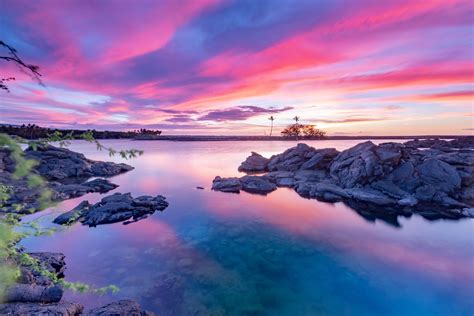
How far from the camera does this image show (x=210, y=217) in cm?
3041

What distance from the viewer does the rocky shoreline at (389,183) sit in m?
32.8

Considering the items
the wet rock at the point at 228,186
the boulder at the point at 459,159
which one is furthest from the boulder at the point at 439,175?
the wet rock at the point at 228,186

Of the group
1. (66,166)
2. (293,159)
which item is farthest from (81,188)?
(293,159)

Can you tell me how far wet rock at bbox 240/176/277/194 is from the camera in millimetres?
43281

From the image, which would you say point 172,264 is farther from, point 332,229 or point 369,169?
point 369,169

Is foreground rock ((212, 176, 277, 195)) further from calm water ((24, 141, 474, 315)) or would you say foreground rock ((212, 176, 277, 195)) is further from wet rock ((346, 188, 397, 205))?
wet rock ((346, 188, 397, 205))

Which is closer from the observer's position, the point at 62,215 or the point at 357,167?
the point at 62,215

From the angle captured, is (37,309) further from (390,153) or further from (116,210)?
(390,153)

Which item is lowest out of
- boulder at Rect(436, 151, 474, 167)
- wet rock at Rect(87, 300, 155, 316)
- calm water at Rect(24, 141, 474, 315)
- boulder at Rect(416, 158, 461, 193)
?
calm water at Rect(24, 141, 474, 315)

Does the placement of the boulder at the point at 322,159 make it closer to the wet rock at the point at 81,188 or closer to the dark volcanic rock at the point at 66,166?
the wet rock at the point at 81,188

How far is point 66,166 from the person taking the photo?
53.9 metres

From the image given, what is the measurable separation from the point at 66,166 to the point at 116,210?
113 feet

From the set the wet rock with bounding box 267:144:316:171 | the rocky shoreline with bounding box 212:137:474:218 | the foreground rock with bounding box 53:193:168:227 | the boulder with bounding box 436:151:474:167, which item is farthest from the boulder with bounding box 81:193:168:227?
the boulder with bounding box 436:151:474:167

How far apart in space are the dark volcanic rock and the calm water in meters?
22.7
